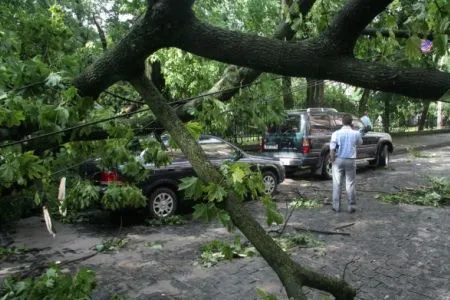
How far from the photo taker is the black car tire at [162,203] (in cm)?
905

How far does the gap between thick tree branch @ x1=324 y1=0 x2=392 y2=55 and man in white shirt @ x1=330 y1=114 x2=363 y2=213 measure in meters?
7.35

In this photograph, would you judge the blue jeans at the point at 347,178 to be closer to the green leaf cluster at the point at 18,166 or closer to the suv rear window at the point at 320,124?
the suv rear window at the point at 320,124

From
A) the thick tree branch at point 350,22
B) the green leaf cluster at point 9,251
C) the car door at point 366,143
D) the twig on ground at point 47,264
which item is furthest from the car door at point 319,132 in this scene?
the thick tree branch at point 350,22

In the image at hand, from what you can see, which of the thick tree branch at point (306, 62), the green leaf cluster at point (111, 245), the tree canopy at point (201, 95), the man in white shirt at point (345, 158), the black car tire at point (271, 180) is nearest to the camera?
the thick tree branch at point (306, 62)

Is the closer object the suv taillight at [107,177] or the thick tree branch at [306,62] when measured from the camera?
the thick tree branch at [306,62]

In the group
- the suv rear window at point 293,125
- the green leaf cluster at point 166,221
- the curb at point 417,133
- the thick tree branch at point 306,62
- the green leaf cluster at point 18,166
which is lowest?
the green leaf cluster at point 166,221

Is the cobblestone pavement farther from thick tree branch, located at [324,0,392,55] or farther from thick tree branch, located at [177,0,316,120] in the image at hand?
thick tree branch, located at [324,0,392,55]

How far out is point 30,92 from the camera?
2.84m

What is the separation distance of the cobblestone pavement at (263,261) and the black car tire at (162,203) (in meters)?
0.65

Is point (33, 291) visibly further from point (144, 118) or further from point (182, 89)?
point (182, 89)

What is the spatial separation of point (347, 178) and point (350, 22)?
774 centimetres

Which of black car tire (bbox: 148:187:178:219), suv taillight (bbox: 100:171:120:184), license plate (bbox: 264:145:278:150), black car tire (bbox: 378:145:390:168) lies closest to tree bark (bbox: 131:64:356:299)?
suv taillight (bbox: 100:171:120:184)

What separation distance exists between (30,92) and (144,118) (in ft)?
4.73

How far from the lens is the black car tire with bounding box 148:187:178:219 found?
356 inches
